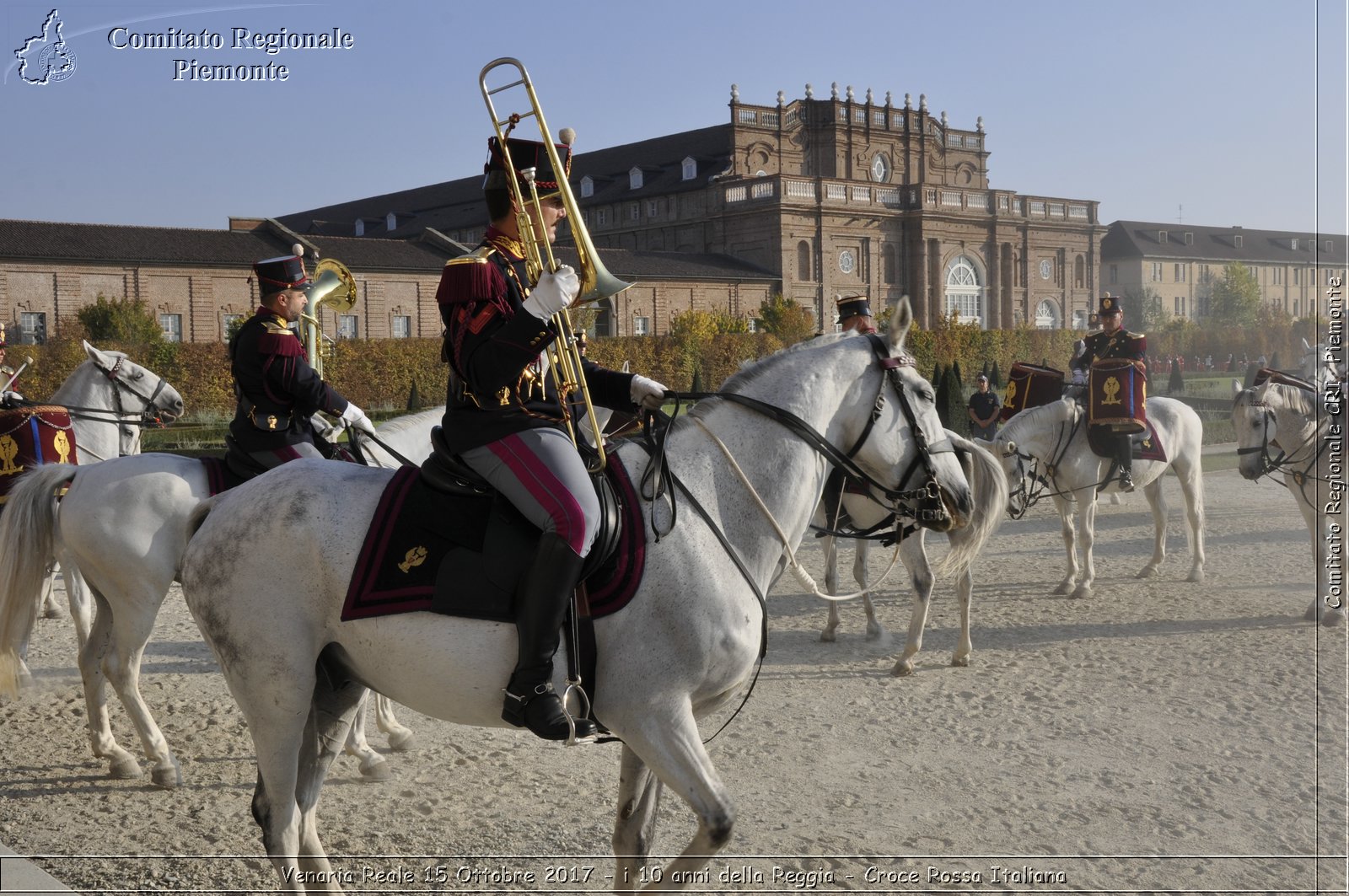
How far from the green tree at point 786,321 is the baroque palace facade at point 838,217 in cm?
597

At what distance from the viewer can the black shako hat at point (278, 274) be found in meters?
6.19

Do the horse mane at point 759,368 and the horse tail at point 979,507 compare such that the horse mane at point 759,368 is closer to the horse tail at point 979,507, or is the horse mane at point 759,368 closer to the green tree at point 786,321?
the horse tail at point 979,507

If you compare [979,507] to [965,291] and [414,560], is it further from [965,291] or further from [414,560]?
[965,291]

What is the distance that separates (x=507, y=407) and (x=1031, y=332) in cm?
5649

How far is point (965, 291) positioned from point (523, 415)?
7030 cm

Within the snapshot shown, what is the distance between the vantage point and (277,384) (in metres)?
6.06

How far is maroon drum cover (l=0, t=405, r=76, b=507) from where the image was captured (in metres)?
8.77

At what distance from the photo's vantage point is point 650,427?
425cm

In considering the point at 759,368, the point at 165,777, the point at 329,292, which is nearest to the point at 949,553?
the point at 759,368

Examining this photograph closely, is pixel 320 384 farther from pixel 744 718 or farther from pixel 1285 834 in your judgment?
pixel 1285 834

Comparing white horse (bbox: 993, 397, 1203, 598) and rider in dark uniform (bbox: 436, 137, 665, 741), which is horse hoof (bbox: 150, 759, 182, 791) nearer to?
rider in dark uniform (bbox: 436, 137, 665, 741)

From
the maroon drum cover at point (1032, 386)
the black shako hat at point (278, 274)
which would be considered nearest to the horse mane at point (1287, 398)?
the maroon drum cover at point (1032, 386)

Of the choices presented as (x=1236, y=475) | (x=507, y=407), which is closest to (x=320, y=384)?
(x=507, y=407)

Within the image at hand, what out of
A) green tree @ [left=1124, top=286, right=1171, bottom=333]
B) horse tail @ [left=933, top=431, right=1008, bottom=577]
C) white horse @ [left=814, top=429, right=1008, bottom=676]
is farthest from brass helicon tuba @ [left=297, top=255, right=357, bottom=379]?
green tree @ [left=1124, top=286, right=1171, bottom=333]
